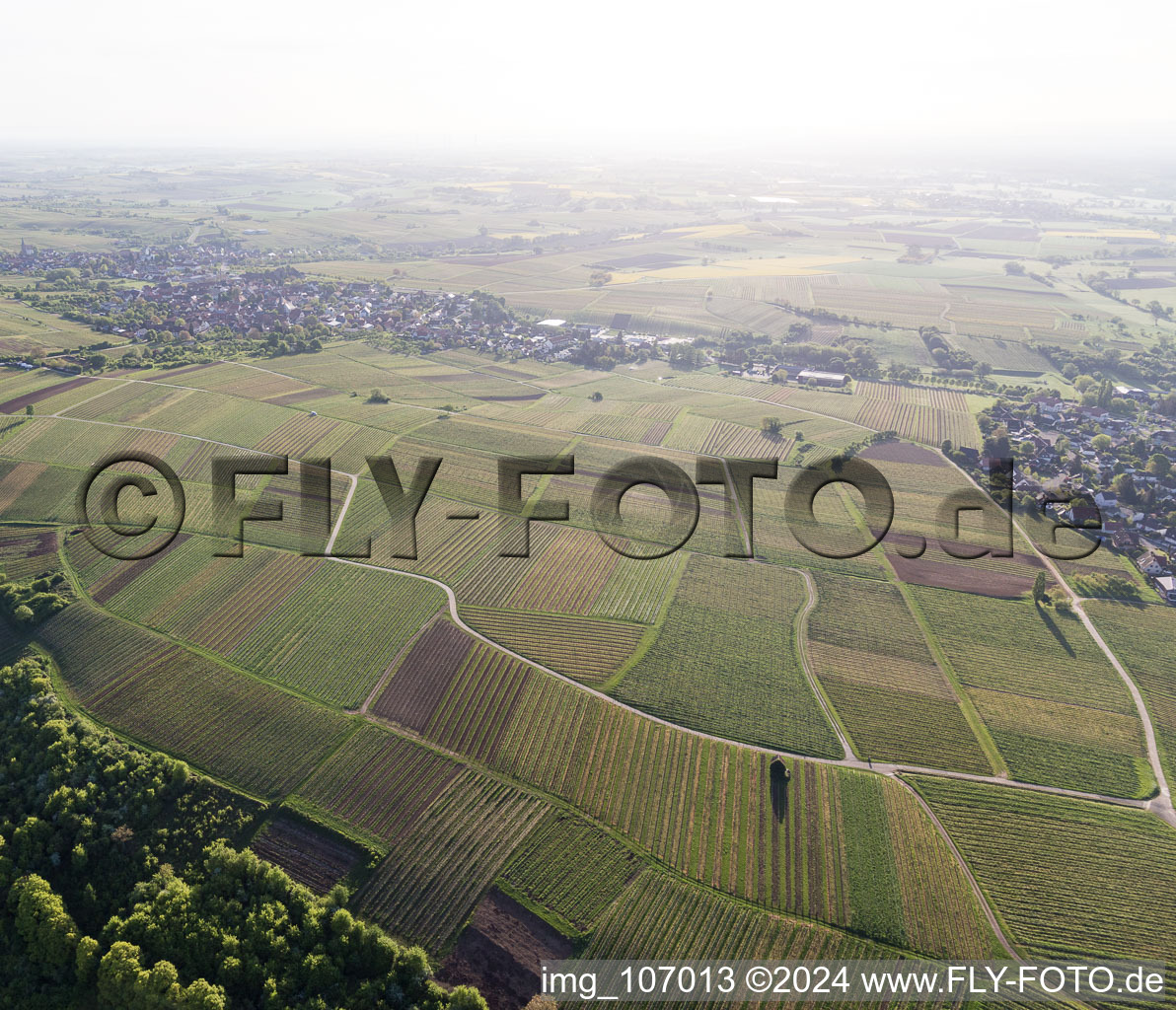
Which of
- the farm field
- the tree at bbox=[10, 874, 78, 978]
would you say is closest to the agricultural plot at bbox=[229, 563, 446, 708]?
the farm field

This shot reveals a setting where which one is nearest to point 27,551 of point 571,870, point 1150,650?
point 571,870

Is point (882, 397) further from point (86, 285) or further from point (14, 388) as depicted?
point (86, 285)

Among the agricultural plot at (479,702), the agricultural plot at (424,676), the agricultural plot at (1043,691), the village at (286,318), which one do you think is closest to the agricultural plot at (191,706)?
the agricultural plot at (424,676)

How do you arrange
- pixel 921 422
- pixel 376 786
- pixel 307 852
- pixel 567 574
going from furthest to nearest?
pixel 921 422 < pixel 567 574 < pixel 376 786 < pixel 307 852

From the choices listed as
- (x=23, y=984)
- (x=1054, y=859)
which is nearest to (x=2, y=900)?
(x=23, y=984)

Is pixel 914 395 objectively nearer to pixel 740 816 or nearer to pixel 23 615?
pixel 740 816

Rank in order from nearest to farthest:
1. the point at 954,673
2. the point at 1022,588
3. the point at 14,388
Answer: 1. the point at 954,673
2. the point at 1022,588
3. the point at 14,388
